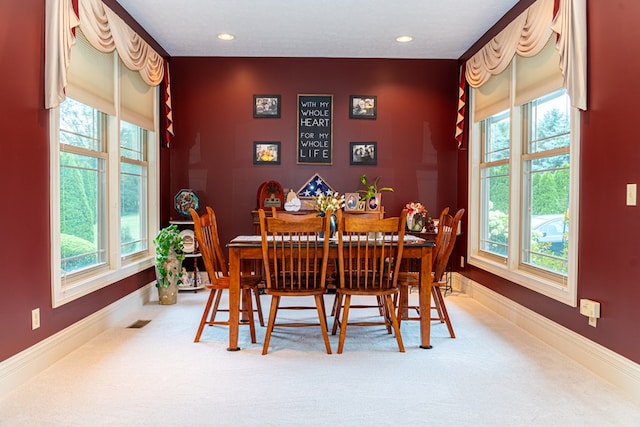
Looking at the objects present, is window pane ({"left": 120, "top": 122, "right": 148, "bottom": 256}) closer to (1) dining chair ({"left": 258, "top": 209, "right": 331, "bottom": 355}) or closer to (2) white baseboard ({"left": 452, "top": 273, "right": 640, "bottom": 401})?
(1) dining chair ({"left": 258, "top": 209, "right": 331, "bottom": 355})

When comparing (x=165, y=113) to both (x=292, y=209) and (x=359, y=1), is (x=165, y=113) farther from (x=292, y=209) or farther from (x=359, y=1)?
(x=359, y=1)

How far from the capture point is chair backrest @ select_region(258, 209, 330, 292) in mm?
3189

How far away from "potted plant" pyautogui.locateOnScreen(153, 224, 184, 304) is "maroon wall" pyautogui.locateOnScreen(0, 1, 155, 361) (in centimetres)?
160

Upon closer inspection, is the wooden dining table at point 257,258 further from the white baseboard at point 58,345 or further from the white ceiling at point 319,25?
the white ceiling at point 319,25

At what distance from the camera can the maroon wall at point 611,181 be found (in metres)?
2.67

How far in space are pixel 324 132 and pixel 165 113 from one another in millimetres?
1886

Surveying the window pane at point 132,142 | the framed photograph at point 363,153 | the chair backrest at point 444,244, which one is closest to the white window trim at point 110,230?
the window pane at point 132,142

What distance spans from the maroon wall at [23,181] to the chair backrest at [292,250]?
1.39 m

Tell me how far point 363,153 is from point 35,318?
398 cm

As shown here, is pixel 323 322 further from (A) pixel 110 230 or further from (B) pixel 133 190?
(B) pixel 133 190

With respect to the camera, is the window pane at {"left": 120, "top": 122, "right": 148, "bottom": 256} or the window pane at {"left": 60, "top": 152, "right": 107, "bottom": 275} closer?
the window pane at {"left": 60, "top": 152, "right": 107, "bottom": 275}

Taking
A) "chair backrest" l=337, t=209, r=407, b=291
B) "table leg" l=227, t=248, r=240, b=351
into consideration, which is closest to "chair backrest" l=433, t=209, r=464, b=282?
"chair backrest" l=337, t=209, r=407, b=291

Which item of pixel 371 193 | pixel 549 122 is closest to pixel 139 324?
pixel 371 193

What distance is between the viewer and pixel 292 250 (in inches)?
129
